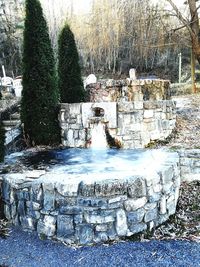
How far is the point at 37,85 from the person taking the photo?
7.62 m

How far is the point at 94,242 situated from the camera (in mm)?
4801

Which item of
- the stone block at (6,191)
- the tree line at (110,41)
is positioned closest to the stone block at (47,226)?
the stone block at (6,191)

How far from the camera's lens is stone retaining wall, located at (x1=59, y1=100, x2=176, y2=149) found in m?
7.39

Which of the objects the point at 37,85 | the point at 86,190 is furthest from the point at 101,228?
the point at 37,85

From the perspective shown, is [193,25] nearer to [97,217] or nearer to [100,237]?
[97,217]

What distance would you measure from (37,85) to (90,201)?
3.81m

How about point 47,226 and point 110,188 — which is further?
point 47,226

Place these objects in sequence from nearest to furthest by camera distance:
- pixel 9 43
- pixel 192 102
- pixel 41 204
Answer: pixel 41 204, pixel 192 102, pixel 9 43

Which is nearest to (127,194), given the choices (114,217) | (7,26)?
(114,217)

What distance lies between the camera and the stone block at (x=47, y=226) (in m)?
4.87

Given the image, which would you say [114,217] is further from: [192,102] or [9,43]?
Answer: [9,43]

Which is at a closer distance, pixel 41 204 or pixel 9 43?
pixel 41 204

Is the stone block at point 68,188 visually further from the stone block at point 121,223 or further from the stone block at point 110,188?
the stone block at point 121,223

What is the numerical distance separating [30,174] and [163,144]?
3344 mm
